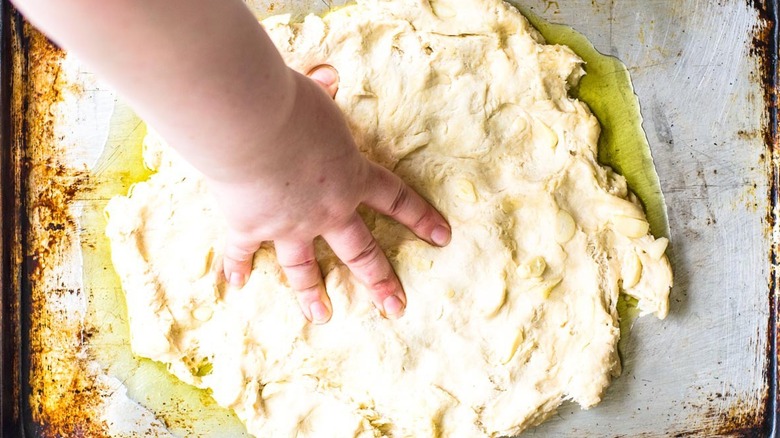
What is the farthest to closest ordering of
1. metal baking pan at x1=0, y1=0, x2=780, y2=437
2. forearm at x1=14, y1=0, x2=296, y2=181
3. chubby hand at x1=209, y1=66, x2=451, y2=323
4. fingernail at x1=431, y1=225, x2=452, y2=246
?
metal baking pan at x1=0, y1=0, x2=780, y2=437 → fingernail at x1=431, y1=225, x2=452, y2=246 → chubby hand at x1=209, y1=66, x2=451, y2=323 → forearm at x1=14, y1=0, x2=296, y2=181

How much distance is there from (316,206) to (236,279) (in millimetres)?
325

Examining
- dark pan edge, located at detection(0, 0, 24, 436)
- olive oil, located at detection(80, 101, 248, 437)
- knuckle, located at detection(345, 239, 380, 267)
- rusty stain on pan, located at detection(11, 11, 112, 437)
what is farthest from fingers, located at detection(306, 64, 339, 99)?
dark pan edge, located at detection(0, 0, 24, 436)

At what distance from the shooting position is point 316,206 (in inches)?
36.7

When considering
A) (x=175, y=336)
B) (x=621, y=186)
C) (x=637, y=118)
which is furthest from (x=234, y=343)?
(x=637, y=118)

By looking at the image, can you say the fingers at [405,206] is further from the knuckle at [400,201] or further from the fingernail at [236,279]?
the fingernail at [236,279]

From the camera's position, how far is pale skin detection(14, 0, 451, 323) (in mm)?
567

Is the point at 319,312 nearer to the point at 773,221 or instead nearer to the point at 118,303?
the point at 118,303

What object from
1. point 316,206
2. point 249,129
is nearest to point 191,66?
point 249,129

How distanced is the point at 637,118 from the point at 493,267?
454mm

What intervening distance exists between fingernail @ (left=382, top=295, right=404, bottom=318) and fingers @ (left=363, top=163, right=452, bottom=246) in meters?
0.13

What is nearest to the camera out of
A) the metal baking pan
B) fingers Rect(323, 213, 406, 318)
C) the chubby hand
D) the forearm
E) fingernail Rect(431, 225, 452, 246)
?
the forearm

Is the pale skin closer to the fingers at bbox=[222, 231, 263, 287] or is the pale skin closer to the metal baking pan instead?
the fingers at bbox=[222, 231, 263, 287]

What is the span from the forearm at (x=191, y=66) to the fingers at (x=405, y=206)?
30 cm

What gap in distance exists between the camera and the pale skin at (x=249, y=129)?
0.57 metres
